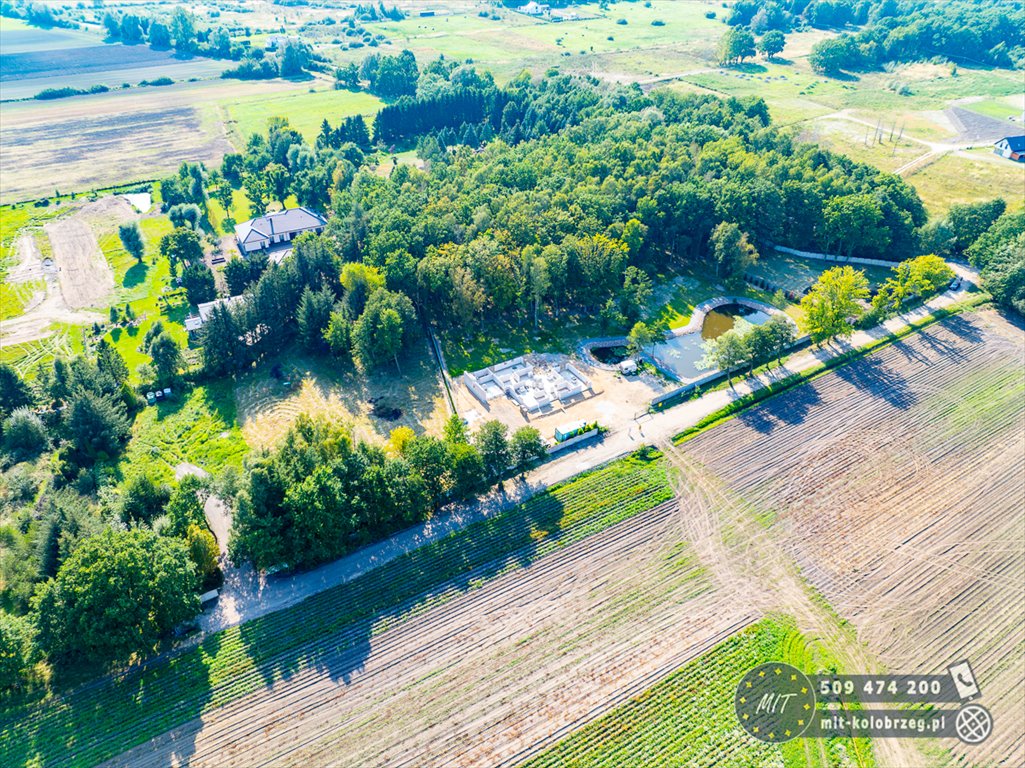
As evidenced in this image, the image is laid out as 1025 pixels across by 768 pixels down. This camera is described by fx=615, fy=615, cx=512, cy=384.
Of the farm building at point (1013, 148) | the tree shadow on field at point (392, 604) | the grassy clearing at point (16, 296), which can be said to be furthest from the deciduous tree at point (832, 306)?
the grassy clearing at point (16, 296)

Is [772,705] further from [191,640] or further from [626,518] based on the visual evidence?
[191,640]

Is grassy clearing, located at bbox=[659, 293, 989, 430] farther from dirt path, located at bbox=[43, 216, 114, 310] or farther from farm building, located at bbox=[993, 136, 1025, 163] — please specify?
dirt path, located at bbox=[43, 216, 114, 310]

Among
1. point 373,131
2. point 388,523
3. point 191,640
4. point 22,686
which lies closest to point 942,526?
point 388,523

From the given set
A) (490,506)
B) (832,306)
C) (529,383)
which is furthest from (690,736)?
(832,306)

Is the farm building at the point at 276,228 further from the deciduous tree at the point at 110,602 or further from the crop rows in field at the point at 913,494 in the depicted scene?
the crop rows in field at the point at 913,494

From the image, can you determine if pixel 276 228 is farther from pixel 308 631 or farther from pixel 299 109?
pixel 299 109

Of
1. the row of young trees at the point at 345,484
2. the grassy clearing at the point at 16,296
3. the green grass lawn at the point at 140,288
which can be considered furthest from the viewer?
the grassy clearing at the point at 16,296

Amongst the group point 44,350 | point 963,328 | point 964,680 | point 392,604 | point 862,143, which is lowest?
point 964,680
